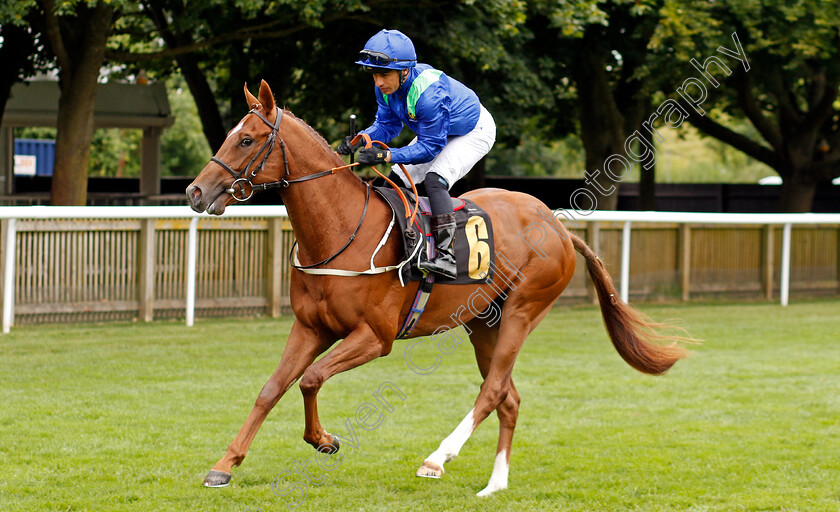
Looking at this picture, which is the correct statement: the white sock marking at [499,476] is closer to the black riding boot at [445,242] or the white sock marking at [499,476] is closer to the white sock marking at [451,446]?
→ the white sock marking at [451,446]

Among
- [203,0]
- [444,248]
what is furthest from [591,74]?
[444,248]

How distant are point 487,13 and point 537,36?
7.41 ft

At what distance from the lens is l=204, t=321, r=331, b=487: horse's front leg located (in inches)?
158

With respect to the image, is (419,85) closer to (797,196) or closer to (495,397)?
(495,397)

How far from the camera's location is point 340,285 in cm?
441

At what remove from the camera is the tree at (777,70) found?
535 inches

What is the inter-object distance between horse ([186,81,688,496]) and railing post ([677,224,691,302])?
831cm

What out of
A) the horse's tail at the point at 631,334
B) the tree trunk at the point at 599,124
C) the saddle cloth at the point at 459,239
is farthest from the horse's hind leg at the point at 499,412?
the tree trunk at the point at 599,124

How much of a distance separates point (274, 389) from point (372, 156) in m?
1.14

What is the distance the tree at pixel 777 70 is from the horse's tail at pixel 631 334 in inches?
258

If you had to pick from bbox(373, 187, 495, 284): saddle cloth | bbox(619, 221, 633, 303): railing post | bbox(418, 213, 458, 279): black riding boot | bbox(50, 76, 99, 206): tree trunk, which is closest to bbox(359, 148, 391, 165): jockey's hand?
bbox(373, 187, 495, 284): saddle cloth

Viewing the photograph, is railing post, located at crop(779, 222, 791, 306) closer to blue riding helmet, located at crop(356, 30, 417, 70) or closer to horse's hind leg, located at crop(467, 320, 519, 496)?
horse's hind leg, located at crop(467, 320, 519, 496)

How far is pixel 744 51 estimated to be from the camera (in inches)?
583

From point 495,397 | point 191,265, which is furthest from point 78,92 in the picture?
point 495,397
